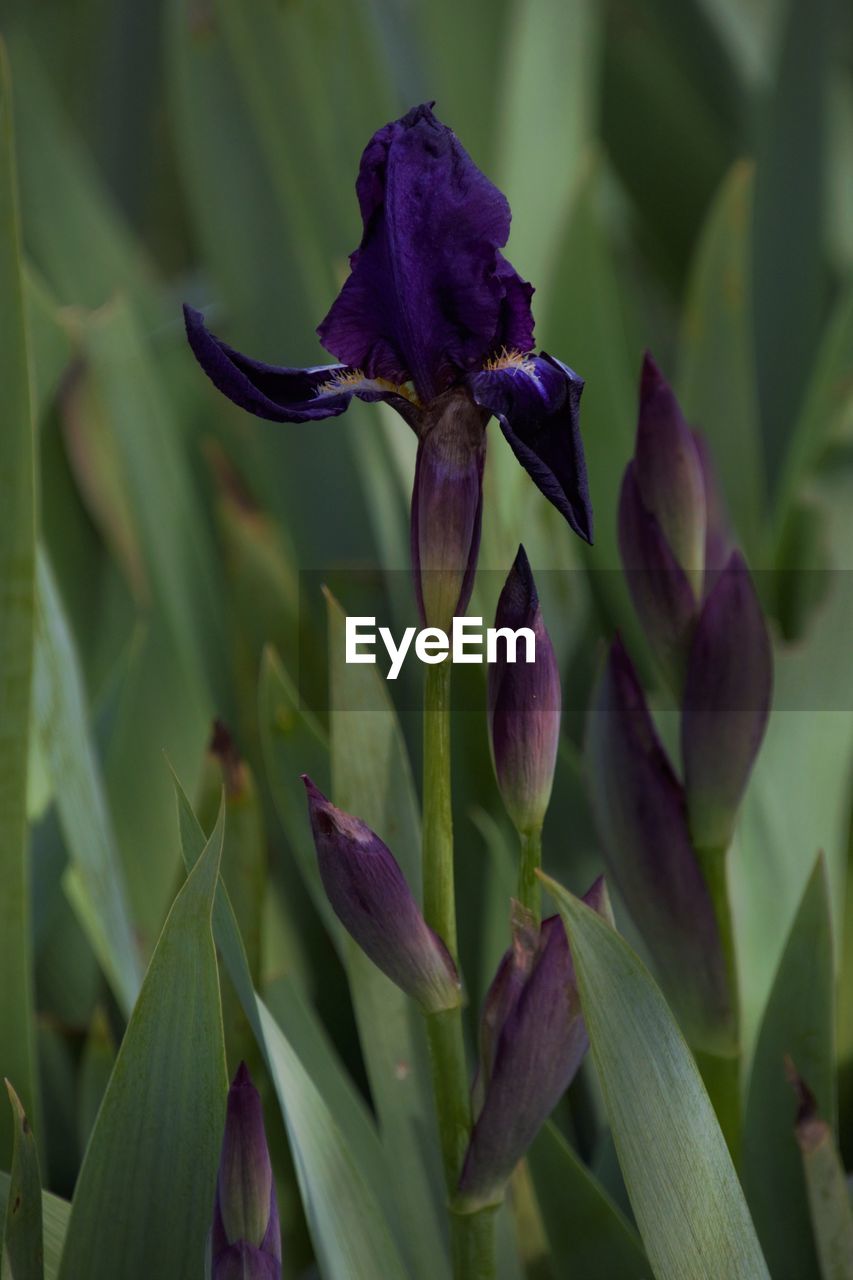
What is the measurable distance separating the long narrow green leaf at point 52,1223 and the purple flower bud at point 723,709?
8.0 inches

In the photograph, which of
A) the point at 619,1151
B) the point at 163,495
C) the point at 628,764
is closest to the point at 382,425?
the point at 163,495

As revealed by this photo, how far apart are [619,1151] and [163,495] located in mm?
450

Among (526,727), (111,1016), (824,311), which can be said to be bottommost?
(111,1016)

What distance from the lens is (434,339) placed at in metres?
0.29

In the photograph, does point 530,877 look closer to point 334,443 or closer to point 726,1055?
point 726,1055

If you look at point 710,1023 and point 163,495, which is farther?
point 163,495

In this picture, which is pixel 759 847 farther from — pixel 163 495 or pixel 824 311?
pixel 824 311

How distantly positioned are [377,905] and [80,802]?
17cm

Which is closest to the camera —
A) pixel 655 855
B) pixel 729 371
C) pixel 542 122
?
pixel 655 855

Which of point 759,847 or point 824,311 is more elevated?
point 824,311

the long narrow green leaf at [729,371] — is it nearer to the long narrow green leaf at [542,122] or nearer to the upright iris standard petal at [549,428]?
the long narrow green leaf at [542,122]

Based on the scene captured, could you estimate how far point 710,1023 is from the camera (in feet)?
1.30

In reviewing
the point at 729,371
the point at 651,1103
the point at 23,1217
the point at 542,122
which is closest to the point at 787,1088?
the point at 651,1103

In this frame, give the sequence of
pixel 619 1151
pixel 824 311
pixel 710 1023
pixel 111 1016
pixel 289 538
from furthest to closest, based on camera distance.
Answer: pixel 824 311 < pixel 289 538 < pixel 111 1016 < pixel 710 1023 < pixel 619 1151
